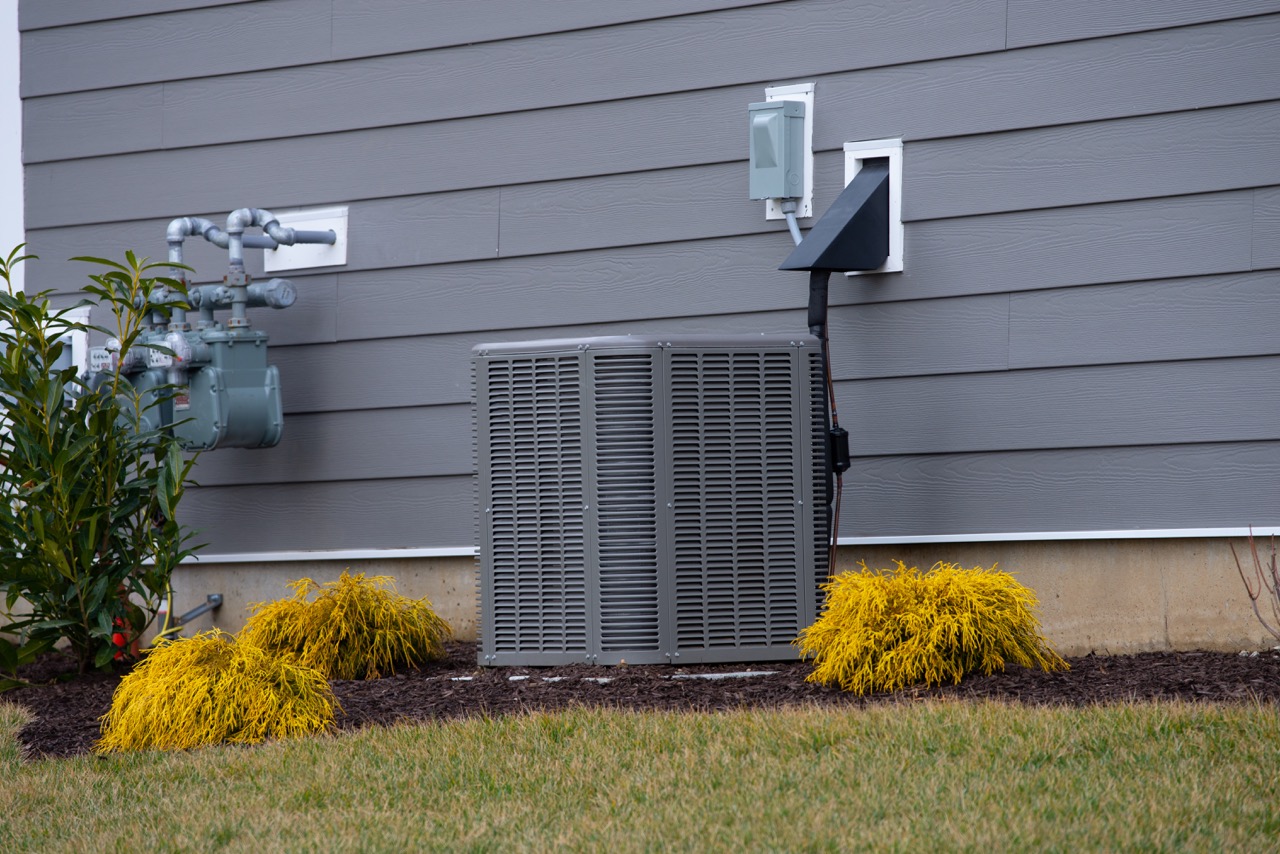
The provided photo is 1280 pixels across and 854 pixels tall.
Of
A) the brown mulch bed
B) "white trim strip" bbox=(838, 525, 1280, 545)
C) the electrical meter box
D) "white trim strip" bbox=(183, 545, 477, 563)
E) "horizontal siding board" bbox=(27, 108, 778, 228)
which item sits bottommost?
the brown mulch bed

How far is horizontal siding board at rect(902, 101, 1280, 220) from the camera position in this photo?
182 inches

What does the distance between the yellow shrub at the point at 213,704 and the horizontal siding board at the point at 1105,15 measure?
11.0 feet

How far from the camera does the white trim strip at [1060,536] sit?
4.63 meters

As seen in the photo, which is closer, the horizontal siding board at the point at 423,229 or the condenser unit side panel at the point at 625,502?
the condenser unit side panel at the point at 625,502

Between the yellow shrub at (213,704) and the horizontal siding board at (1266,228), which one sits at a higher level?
the horizontal siding board at (1266,228)

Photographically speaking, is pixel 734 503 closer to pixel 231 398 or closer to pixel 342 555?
pixel 342 555

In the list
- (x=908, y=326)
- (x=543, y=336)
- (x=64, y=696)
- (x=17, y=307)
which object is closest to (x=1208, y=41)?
(x=908, y=326)

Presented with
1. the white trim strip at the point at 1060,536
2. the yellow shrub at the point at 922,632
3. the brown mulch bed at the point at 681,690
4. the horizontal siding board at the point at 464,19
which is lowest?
the brown mulch bed at the point at 681,690

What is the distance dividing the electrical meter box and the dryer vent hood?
239 centimetres

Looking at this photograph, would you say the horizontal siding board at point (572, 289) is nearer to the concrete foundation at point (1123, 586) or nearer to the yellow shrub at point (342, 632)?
the concrete foundation at point (1123, 586)

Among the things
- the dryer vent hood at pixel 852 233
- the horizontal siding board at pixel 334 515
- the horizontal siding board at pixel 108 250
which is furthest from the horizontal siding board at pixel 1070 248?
the horizontal siding board at pixel 108 250

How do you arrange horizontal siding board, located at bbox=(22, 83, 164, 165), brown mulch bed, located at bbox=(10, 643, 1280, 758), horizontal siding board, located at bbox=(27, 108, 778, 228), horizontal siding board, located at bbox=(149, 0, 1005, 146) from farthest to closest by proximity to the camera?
1. horizontal siding board, located at bbox=(22, 83, 164, 165)
2. horizontal siding board, located at bbox=(27, 108, 778, 228)
3. horizontal siding board, located at bbox=(149, 0, 1005, 146)
4. brown mulch bed, located at bbox=(10, 643, 1280, 758)

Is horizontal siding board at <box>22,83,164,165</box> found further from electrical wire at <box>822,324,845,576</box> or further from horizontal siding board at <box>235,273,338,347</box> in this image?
electrical wire at <box>822,324,845,576</box>

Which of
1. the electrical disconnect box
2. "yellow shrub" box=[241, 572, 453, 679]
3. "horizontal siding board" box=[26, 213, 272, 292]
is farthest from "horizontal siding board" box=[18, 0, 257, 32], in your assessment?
"yellow shrub" box=[241, 572, 453, 679]
